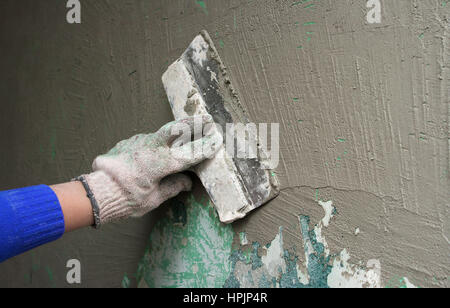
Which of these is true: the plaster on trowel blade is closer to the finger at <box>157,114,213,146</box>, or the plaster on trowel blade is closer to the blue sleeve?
the finger at <box>157,114,213,146</box>

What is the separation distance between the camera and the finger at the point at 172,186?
1.22 metres

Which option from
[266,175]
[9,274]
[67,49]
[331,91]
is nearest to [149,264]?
[266,175]

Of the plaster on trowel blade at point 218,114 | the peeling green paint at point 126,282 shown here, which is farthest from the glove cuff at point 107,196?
the peeling green paint at point 126,282

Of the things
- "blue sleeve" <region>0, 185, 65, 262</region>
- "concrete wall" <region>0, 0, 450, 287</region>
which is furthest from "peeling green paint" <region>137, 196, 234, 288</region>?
"blue sleeve" <region>0, 185, 65, 262</region>

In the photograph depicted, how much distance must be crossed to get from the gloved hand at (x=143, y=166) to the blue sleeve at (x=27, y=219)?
105 millimetres

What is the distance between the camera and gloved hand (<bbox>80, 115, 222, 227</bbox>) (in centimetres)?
113

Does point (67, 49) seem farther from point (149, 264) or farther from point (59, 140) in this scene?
point (149, 264)

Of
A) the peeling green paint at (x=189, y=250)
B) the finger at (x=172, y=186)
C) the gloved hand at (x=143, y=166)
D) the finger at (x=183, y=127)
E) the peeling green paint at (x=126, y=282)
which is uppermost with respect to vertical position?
the finger at (x=183, y=127)

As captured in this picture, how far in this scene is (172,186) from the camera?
4.08 ft

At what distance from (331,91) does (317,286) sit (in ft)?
1.64

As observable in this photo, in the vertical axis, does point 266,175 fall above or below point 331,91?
below

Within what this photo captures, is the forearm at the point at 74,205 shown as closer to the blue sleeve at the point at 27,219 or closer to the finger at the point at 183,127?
the blue sleeve at the point at 27,219

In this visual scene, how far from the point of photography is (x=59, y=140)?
189cm

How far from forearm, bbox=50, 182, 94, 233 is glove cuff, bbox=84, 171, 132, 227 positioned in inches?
1.1
